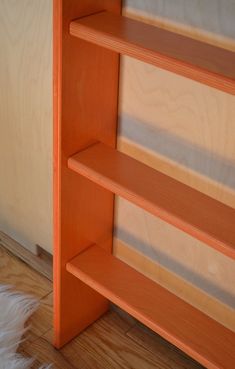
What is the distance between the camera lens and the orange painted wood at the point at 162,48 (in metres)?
0.78

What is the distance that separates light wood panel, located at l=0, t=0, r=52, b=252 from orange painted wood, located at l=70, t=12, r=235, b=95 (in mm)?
220

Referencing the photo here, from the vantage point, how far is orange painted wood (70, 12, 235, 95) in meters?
0.78

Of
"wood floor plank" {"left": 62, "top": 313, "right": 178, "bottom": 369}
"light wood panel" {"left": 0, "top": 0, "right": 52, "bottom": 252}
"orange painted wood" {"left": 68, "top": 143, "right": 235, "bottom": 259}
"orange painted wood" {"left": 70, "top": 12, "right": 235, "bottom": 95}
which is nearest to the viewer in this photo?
"orange painted wood" {"left": 70, "top": 12, "right": 235, "bottom": 95}

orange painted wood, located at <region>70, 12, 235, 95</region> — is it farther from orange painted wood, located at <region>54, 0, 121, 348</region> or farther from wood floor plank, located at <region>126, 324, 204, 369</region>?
wood floor plank, located at <region>126, 324, 204, 369</region>

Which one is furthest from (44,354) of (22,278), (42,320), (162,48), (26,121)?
(162,48)

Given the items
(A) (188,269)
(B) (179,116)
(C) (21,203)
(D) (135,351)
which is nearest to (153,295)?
(A) (188,269)

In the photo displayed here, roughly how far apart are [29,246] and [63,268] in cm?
36

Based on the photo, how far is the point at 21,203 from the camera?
147cm

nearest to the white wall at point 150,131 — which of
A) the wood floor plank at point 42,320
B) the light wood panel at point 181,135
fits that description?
the light wood panel at point 181,135

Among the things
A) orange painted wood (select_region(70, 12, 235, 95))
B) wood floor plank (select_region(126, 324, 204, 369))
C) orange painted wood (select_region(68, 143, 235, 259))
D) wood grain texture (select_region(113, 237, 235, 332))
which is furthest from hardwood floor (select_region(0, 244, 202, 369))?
orange painted wood (select_region(70, 12, 235, 95))

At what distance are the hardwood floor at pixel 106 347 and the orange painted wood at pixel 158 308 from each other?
21 centimetres

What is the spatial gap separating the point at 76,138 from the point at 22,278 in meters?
0.55

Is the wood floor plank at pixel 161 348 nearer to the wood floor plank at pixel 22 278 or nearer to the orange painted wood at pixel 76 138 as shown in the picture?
the orange painted wood at pixel 76 138

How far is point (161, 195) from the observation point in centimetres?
97
